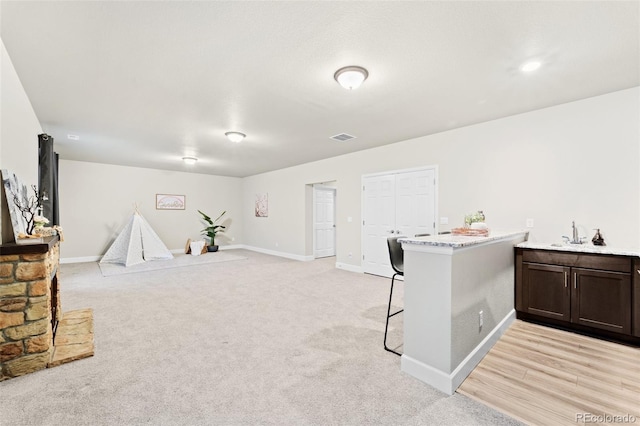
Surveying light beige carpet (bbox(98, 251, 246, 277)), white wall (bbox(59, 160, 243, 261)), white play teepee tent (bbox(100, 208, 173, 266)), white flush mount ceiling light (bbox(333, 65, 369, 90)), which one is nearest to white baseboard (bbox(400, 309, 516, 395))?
white flush mount ceiling light (bbox(333, 65, 369, 90))

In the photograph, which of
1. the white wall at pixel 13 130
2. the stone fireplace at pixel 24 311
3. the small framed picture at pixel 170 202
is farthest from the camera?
the small framed picture at pixel 170 202

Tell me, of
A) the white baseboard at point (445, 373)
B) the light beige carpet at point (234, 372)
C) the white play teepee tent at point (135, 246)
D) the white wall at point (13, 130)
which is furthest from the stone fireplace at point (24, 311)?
the white play teepee tent at point (135, 246)

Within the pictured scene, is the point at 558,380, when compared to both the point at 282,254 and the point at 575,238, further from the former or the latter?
the point at 282,254

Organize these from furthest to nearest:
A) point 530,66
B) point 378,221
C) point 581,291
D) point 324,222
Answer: point 324,222 → point 378,221 → point 581,291 → point 530,66

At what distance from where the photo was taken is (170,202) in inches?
326

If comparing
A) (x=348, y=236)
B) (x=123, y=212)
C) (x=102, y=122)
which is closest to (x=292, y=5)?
(x=102, y=122)

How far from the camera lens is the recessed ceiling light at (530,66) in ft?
7.90

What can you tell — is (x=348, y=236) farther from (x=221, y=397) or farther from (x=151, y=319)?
(x=221, y=397)

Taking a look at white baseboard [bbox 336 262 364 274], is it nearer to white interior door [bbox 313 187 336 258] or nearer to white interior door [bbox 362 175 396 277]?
white interior door [bbox 362 175 396 277]

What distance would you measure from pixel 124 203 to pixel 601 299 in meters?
9.50

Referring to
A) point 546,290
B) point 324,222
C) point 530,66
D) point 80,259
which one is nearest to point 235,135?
point 530,66

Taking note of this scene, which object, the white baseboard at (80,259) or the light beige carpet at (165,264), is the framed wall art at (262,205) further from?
the white baseboard at (80,259)

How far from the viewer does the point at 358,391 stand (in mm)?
1889

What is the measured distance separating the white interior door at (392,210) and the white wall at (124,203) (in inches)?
222
